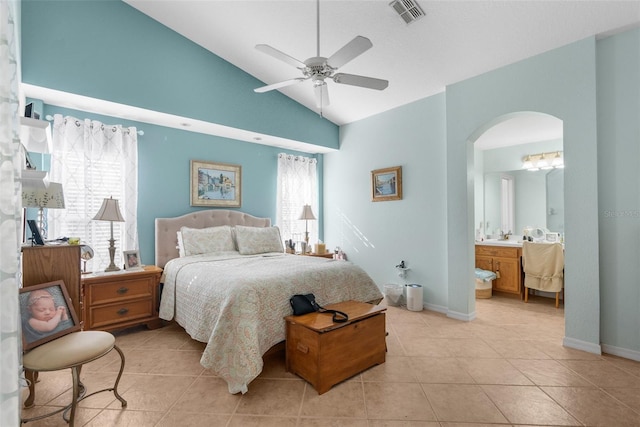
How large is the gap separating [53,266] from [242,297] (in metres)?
1.29

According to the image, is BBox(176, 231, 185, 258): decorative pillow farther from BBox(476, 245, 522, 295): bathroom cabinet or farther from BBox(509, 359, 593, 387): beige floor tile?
BBox(476, 245, 522, 295): bathroom cabinet

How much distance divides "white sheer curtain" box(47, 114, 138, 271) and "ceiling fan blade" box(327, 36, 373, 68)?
2.75m

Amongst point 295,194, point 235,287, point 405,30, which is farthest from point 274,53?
point 295,194

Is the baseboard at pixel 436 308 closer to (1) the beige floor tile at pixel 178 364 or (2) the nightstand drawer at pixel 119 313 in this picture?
(1) the beige floor tile at pixel 178 364

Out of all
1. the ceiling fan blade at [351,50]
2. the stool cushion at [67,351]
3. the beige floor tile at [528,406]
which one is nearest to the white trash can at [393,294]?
the beige floor tile at [528,406]

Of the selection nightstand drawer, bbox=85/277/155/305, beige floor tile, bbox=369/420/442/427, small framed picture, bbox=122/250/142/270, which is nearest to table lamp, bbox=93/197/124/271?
small framed picture, bbox=122/250/142/270

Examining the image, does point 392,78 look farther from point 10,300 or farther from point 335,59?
point 10,300

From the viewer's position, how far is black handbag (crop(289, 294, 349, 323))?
7.82 feet

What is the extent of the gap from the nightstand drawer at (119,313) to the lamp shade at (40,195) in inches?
55.0

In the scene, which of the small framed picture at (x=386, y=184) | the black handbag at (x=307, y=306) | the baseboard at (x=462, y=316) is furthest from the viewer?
the small framed picture at (x=386, y=184)

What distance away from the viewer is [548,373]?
7.94ft

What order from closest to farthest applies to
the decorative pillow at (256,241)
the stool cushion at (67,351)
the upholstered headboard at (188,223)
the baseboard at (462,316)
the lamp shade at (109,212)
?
the stool cushion at (67,351), the lamp shade at (109,212), the baseboard at (462,316), the upholstered headboard at (188,223), the decorative pillow at (256,241)

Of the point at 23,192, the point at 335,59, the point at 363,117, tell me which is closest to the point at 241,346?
the point at 23,192

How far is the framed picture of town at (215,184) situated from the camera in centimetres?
429
